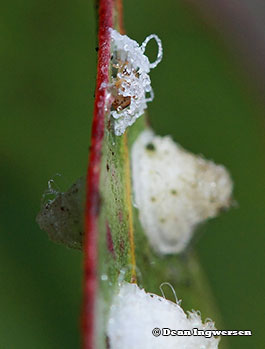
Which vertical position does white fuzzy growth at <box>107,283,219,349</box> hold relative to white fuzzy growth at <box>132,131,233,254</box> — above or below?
below

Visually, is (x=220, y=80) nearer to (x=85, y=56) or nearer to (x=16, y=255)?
(x=85, y=56)

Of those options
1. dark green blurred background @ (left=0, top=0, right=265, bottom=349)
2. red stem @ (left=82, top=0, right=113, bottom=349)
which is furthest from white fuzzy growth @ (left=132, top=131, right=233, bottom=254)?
red stem @ (left=82, top=0, right=113, bottom=349)

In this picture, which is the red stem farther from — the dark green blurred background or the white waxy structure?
the dark green blurred background

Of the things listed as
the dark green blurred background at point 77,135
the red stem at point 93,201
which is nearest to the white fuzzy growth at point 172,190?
the dark green blurred background at point 77,135

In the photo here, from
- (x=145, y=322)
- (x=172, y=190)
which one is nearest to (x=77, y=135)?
(x=172, y=190)

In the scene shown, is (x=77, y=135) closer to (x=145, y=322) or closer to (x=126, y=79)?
(x=126, y=79)

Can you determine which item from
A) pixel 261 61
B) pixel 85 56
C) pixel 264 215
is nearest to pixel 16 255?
pixel 85 56
